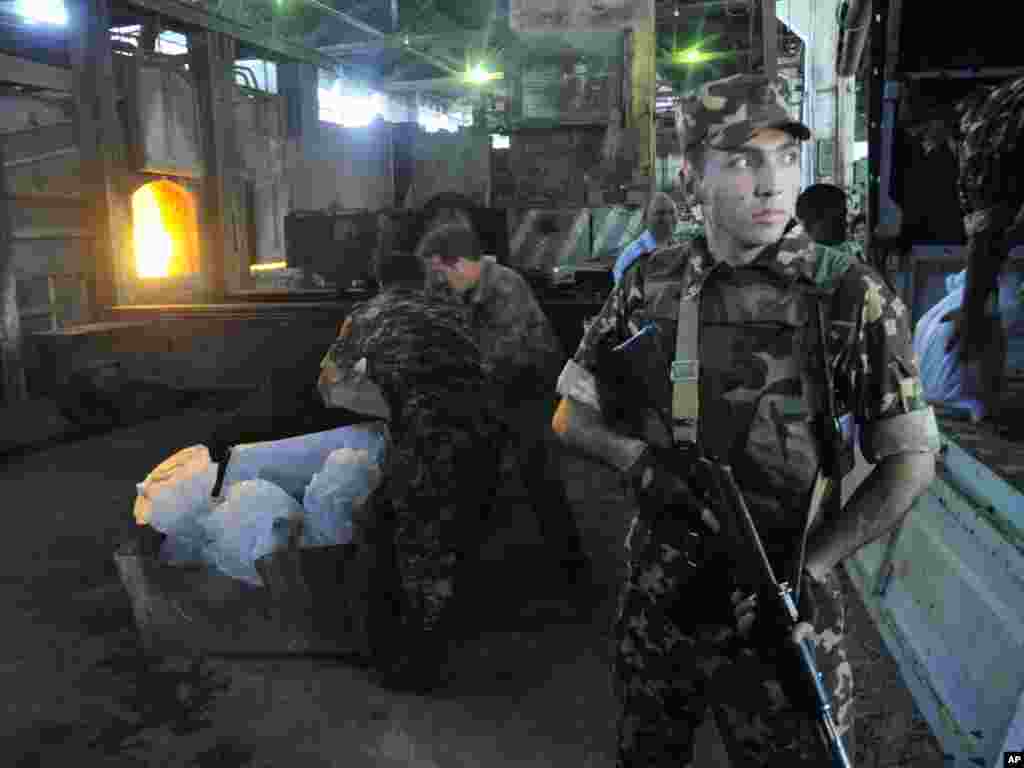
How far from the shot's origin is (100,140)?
25.4 feet

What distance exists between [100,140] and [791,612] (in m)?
7.98

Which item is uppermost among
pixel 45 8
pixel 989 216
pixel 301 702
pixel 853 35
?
pixel 45 8

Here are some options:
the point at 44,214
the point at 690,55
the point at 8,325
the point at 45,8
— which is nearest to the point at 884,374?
the point at 8,325

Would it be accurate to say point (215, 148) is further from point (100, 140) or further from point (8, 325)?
point (8, 325)

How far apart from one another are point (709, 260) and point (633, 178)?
283 inches

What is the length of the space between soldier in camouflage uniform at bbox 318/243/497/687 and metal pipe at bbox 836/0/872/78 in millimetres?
3313

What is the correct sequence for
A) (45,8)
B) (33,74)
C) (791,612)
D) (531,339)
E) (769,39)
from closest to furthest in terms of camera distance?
(791,612) < (531,339) < (33,74) < (769,39) < (45,8)

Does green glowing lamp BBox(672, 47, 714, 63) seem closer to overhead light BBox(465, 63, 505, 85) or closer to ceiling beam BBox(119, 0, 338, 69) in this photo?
overhead light BBox(465, 63, 505, 85)

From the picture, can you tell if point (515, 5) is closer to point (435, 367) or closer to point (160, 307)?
point (160, 307)

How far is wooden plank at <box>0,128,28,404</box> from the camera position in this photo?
284 inches

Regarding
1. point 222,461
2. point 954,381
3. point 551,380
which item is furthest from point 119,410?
point 954,381

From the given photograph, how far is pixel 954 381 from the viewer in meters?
3.79

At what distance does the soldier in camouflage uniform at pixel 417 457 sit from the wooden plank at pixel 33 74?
6.02 metres

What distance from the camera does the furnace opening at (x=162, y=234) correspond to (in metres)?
9.48
